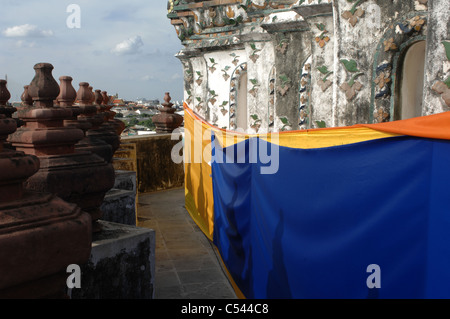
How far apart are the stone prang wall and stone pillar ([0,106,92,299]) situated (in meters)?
2.16

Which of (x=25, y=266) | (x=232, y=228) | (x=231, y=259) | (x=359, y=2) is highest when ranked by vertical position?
(x=359, y=2)

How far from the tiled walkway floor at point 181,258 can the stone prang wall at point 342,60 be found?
1.86 metres

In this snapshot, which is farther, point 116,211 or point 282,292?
point 116,211

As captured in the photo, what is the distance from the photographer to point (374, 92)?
365 centimetres

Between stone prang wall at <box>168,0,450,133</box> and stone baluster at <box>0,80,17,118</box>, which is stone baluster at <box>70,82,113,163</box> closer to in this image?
stone baluster at <box>0,80,17,118</box>

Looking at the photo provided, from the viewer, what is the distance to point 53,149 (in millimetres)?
2605

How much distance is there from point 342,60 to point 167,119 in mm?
7011

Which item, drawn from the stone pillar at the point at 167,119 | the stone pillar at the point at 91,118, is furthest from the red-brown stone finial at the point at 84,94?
the stone pillar at the point at 167,119

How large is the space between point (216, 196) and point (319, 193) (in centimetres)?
303

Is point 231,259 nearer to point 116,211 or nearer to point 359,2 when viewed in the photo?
point 116,211

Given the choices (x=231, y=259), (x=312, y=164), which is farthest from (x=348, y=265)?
(x=231, y=259)

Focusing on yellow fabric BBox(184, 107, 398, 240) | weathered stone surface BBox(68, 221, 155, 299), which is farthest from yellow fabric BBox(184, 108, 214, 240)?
weathered stone surface BBox(68, 221, 155, 299)

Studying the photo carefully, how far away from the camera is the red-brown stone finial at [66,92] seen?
3.16 m

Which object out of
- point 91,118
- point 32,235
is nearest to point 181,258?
point 91,118
